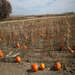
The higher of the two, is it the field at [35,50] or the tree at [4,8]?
the tree at [4,8]

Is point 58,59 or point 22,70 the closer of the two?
point 22,70

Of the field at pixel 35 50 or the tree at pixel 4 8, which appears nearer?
the field at pixel 35 50

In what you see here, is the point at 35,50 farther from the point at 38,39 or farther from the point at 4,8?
the point at 4,8

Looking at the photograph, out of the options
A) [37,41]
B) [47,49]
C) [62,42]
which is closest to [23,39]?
[37,41]

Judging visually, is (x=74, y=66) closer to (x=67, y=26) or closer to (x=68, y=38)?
(x=68, y=38)

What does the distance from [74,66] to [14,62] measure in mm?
1177

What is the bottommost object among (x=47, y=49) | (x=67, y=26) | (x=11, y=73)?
(x=11, y=73)

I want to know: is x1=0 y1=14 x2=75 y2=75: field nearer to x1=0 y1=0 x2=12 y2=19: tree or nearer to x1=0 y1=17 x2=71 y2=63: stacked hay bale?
x1=0 y1=17 x2=71 y2=63: stacked hay bale

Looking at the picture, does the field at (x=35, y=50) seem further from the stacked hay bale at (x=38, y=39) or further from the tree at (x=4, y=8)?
the tree at (x=4, y=8)

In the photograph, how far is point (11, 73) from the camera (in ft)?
6.30

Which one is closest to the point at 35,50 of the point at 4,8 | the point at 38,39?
the point at 38,39

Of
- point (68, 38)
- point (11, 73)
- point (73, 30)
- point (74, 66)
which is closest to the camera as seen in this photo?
point (11, 73)

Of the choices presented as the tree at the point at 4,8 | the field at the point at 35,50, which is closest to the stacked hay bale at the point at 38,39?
the field at the point at 35,50

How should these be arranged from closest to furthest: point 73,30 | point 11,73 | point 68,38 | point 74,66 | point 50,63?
point 11,73 → point 74,66 → point 50,63 → point 68,38 → point 73,30
